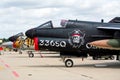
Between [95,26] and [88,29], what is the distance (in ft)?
1.34

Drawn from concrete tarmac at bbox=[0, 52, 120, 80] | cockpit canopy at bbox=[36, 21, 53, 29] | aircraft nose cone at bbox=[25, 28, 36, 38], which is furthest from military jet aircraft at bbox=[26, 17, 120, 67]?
concrete tarmac at bbox=[0, 52, 120, 80]

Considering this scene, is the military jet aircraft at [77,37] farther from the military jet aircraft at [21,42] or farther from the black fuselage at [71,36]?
the military jet aircraft at [21,42]

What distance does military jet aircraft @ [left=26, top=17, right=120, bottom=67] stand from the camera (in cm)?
1781

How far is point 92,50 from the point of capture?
711 inches

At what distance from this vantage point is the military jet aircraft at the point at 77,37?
17812 millimetres

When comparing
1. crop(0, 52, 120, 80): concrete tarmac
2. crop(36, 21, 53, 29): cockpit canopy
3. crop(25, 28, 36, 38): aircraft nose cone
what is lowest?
crop(0, 52, 120, 80): concrete tarmac

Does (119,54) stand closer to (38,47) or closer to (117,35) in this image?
(117,35)

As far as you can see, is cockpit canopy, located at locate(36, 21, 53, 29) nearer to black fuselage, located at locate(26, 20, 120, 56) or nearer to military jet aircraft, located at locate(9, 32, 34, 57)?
black fuselage, located at locate(26, 20, 120, 56)

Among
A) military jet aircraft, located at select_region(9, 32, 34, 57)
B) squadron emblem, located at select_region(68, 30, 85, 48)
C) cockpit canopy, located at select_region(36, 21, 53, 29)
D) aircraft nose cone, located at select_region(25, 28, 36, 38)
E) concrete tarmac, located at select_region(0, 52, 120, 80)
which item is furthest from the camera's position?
military jet aircraft, located at select_region(9, 32, 34, 57)

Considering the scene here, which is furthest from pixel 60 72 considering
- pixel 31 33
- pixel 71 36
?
pixel 31 33

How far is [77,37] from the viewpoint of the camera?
17875 millimetres

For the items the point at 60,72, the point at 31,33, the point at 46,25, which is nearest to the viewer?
the point at 60,72

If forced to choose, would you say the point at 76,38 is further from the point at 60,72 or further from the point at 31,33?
the point at 60,72

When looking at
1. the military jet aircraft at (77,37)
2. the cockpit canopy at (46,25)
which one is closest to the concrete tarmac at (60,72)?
the military jet aircraft at (77,37)
